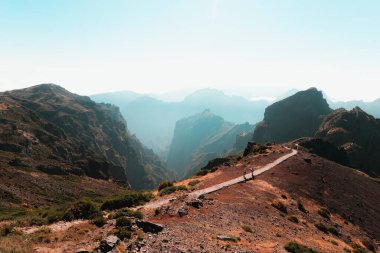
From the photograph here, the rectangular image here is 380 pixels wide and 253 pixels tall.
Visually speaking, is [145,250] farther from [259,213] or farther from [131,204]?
[259,213]

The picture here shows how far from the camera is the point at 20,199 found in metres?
77.4

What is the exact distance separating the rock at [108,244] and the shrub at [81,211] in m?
9.22

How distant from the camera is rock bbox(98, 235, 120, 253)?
22.5m

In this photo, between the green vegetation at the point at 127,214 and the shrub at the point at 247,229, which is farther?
the shrub at the point at 247,229

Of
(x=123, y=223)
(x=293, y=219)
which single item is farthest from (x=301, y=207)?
(x=123, y=223)

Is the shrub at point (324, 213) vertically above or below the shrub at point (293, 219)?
below

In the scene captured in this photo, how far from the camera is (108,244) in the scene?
22.8 m

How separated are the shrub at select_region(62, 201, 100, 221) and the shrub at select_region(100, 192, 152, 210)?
4346 millimetres

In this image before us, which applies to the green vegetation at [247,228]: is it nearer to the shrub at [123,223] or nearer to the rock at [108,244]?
the shrub at [123,223]

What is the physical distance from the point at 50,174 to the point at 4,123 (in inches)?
2521

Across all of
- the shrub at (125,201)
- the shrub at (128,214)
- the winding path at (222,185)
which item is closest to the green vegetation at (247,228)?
the shrub at (128,214)

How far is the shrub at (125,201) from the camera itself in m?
38.8

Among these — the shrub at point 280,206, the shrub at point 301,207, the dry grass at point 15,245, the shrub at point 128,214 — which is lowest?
the shrub at point 301,207

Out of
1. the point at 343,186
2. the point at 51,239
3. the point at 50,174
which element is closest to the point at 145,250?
the point at 51,239
